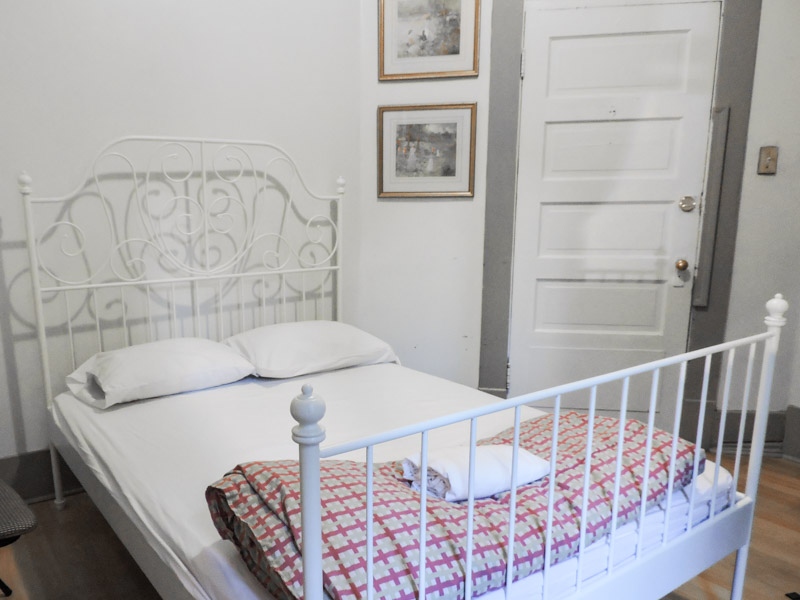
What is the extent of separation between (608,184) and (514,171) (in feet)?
1.38

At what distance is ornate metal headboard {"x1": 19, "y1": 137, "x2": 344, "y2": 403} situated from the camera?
2.24 metres

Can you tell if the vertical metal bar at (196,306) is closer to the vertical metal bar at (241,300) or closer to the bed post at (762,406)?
the vertical metal bar at (241,300)

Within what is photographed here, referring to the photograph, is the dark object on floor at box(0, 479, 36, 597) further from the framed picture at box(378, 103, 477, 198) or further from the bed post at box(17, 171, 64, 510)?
the framed picture at box(378, 103, 477, 198)

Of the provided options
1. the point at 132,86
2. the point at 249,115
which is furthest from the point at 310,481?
the point at 249,115

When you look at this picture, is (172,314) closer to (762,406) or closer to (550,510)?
(550,510)

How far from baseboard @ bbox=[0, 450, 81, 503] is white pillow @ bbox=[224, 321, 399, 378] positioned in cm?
80

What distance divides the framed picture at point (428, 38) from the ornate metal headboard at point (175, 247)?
26.8 inches

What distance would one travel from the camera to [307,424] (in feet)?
2.94

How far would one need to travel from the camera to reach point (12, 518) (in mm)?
1500

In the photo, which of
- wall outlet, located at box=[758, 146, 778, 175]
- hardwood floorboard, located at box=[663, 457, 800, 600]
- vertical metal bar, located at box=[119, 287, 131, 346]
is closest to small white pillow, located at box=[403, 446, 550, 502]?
hardwood floorboard, located at box=[663, 457, 800, 600]

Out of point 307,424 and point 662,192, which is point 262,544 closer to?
point 307,424

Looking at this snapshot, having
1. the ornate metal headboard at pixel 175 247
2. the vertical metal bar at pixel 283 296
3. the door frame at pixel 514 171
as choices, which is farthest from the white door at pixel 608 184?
the vertical metal bar at pixel 283 296

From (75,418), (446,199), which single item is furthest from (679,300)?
(75,418)

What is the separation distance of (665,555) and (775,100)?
209 cm
